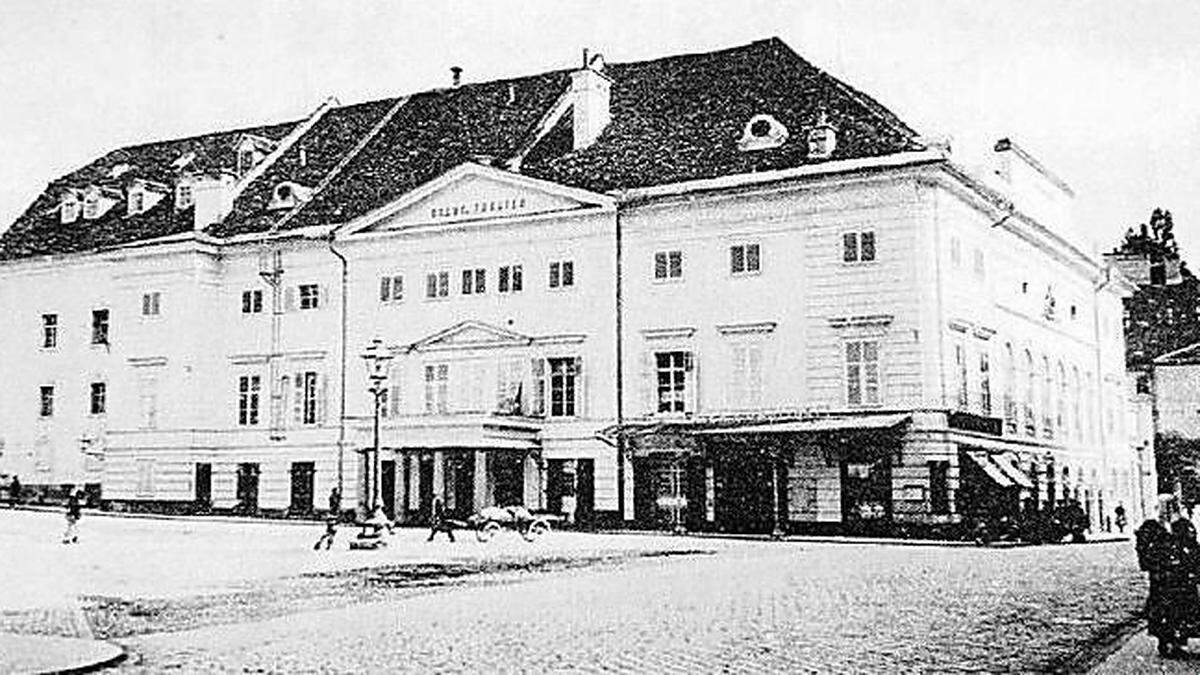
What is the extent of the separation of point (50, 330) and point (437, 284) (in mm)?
17739

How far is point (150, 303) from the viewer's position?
5159 cm

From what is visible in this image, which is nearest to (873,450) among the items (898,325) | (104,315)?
(898,325)

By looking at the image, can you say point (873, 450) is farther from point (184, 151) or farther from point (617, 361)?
point (184, 151)

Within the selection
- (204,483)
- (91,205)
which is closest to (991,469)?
(204,483)

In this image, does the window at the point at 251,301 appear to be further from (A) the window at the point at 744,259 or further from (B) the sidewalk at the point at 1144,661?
(B) the sidewalk at the point at 1144,661

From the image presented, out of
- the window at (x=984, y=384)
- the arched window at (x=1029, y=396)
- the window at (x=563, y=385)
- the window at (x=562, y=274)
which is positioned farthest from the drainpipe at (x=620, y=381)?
the arched window at (x=1029, y=396)

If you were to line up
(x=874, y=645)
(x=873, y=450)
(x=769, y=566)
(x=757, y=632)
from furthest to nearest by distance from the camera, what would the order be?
(x=873, y=450) → (x=769, y=566) → (x=757, y=632) → (x=874, y=645)

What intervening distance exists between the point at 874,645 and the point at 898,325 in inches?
1045

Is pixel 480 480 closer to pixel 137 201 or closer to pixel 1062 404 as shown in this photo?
pixel 137 201

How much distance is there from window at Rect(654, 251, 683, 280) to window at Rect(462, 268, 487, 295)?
588cm

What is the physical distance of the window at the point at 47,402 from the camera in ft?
180

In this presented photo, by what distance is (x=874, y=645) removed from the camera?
45.3 ft

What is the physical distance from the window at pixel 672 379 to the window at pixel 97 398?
22.3m

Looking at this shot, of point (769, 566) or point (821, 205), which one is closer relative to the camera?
point (769, 566)
